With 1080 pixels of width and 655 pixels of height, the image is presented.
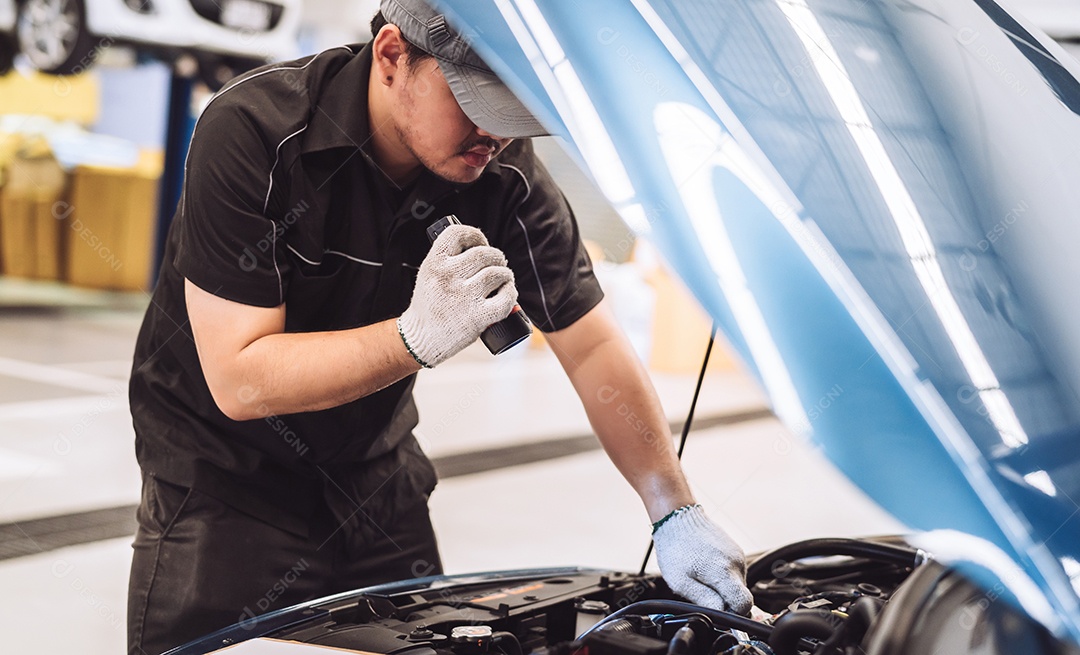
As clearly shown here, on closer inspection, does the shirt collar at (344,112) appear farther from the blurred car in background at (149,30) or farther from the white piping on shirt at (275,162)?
the blurred car in background at (149,30)

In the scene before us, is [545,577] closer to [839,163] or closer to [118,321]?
[839,163]

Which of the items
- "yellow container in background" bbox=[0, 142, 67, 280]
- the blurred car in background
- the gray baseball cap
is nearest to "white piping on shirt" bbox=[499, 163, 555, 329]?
the gray baseball cap

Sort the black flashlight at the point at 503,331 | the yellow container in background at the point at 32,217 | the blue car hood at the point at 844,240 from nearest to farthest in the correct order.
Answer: the blue car hood at the point at 844,240 → the black flashlight at the point at 503,331 → the yellow container in background at the point at 32,217

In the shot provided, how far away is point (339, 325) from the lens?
4.66ft

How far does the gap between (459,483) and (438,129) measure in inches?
111

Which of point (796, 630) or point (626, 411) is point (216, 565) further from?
point (796, 630)

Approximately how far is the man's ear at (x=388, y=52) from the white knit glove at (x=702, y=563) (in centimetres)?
68

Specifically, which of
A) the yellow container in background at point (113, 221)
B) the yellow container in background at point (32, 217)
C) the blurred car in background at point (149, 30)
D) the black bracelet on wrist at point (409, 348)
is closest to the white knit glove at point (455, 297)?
the black bracelet on wrist at point (409, 348)

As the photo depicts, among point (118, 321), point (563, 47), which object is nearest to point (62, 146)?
point (118, 321)

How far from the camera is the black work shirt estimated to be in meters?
1.22

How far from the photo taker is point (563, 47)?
2.65 ft

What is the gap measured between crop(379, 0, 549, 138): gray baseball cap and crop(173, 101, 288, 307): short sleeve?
265 mm

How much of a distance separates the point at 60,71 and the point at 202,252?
5368mm

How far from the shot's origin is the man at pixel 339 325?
3.75 feet
